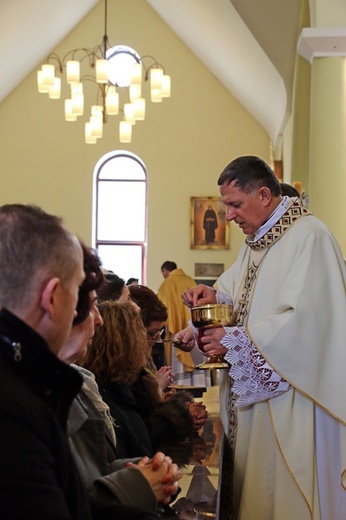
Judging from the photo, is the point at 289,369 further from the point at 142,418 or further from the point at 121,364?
the point at 121,364

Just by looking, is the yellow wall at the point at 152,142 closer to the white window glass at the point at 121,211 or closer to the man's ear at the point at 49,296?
the white window glass at the point at 121,211

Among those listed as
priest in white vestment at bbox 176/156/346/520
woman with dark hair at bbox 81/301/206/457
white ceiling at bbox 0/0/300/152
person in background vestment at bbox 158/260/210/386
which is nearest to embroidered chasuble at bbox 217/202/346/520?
priest in white vestment at bbox 176/156/346/520

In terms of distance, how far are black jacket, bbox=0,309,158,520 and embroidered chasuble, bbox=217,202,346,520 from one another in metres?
1.90

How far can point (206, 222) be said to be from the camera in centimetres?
1535

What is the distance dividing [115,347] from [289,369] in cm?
79

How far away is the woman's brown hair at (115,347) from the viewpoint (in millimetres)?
2834

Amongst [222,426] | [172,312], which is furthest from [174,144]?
[222,426]

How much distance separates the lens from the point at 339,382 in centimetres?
329

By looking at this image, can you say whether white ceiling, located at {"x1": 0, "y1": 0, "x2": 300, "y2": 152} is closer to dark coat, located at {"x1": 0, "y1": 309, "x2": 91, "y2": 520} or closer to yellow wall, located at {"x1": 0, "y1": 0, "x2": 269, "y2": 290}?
yellow wall, located at {"x1": 0, "y1": 0, "x2": 269, "y2": 290}

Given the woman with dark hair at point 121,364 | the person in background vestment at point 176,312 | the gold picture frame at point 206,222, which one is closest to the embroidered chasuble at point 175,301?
the person in background vestment at point 176,312

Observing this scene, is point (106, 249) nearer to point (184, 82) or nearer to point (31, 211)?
point (184, 82)

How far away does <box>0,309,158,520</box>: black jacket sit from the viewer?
1.28m

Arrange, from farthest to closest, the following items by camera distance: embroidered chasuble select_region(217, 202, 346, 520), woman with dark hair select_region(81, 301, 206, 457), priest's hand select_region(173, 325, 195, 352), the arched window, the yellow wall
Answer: the arched window < the yellow wall < priest's hand select_region(173, 325, 195, 352) < embroidered chasuble select_region(217, 202, 346, 520) < woman with dark hair select_region(81, 301, 206, 457)

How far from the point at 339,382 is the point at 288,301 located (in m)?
0.37
